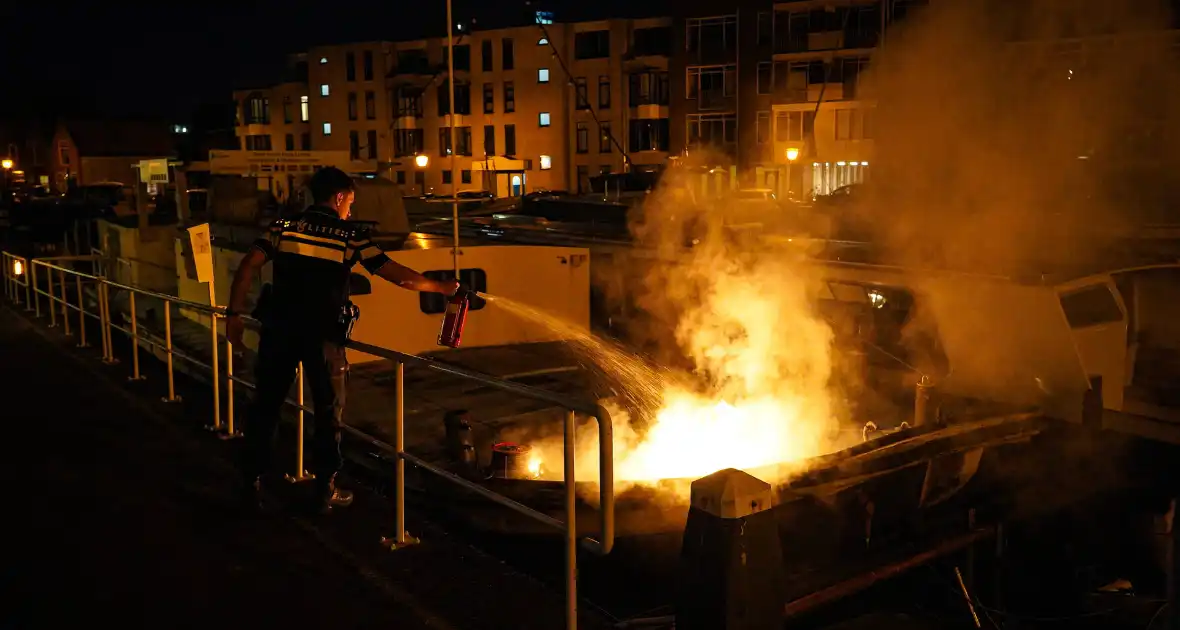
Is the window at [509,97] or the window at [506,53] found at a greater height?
the window at [506,53]

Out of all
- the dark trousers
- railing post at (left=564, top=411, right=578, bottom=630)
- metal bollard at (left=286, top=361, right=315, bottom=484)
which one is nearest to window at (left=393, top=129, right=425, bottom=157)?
metal bollard at (left=286, top=361, right=315, bottom=484)

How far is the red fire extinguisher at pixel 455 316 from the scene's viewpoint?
16.3ft

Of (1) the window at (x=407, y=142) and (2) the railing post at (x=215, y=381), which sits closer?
(2) the railing post at (x=215, y=381)

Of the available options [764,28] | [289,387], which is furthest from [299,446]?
[764,28]

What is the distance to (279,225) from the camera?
172 inches

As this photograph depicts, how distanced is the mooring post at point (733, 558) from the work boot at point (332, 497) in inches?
84.2

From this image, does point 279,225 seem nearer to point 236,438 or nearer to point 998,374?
point 236,438

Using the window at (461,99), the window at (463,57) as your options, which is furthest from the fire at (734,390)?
the window at (463,57)

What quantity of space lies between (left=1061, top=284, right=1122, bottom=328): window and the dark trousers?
440 cm

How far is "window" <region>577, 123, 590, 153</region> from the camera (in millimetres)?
51531

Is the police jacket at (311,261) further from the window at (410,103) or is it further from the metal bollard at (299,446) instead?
the window at (410,103)

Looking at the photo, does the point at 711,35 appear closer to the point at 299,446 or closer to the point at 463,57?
the point at 463,57

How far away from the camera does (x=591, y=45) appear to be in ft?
169

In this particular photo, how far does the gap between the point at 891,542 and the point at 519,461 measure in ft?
9.01
